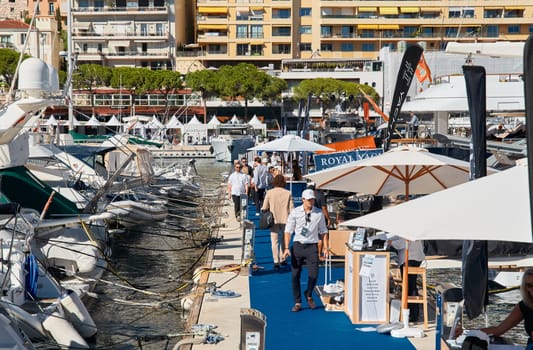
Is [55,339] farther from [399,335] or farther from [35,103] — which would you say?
[35,103]

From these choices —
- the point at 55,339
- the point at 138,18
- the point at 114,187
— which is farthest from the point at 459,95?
the point at 138,18

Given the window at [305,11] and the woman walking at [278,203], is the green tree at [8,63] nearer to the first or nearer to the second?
the window at [305,11]

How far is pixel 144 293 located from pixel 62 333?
16.0 feet

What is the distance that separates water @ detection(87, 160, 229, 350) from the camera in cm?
1441

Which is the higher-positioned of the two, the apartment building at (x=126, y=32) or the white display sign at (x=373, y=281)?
the apartment building at (x=126, y=32)

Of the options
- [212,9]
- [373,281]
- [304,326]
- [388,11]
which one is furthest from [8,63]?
[373,281]

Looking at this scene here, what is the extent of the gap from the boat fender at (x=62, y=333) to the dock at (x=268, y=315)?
1644 millimetres

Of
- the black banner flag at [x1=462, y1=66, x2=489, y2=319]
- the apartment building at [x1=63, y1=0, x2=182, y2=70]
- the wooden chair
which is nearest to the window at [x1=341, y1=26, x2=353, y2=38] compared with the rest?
the apartment building at [x1=63, y1=0, x2=182, y2=70]

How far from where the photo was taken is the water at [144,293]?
47.3 feet

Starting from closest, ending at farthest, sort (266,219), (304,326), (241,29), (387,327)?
(387,327)
(304,326)
(266,219)
(241,29)

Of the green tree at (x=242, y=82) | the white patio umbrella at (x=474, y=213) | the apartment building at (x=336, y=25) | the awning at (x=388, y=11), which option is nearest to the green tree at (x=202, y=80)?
the green tree at (x=242, y=82)

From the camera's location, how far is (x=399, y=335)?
11383 millimetres

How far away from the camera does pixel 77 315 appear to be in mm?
13055

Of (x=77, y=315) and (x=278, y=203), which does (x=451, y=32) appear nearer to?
(x=278, y=203)
